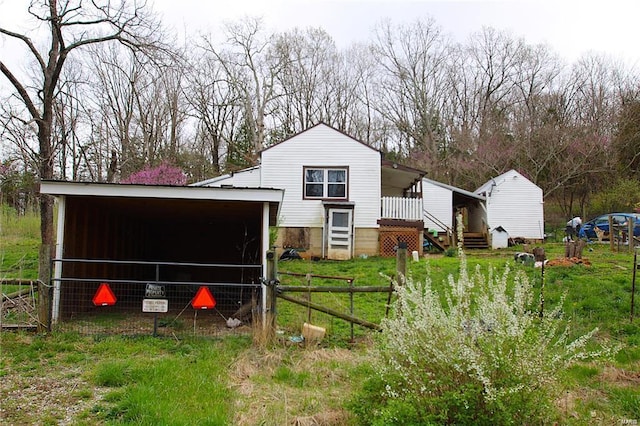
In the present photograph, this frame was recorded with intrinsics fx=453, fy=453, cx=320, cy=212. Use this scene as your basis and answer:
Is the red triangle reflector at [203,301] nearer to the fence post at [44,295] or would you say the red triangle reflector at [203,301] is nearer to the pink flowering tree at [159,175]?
the fence post at [44,295]

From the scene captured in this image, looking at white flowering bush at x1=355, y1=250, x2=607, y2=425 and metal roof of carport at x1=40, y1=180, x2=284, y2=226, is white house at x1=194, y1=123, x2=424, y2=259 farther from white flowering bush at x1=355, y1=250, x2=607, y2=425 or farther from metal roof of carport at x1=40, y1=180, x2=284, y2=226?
white flowering bush at x1=355, y1=250, x2=607, y2=425

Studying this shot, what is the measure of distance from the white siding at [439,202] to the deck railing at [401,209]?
421cm

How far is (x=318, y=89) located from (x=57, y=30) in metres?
21.8

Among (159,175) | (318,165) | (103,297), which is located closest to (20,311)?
(103,297)

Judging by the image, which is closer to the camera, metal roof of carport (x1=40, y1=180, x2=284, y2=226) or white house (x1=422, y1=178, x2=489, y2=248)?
metal roof of carport (x1=40, y1=180, x2=284, y2=226)

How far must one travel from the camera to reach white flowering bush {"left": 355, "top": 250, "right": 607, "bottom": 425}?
3002mm

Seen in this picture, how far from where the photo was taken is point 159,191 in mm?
6793

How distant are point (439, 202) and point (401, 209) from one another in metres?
4.77

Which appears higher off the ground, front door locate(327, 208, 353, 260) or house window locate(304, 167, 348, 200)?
house window locate(304, 167, 348, 200)

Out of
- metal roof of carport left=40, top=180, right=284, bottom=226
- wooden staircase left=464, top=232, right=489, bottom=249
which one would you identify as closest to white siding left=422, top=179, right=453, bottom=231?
wooden staircase left=464, top=232, right=489, bottom=249

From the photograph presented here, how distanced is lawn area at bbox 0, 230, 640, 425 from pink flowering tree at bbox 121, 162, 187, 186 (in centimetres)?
1772

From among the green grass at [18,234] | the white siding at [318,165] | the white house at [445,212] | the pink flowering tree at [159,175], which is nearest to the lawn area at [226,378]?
the white siding at [318,165]

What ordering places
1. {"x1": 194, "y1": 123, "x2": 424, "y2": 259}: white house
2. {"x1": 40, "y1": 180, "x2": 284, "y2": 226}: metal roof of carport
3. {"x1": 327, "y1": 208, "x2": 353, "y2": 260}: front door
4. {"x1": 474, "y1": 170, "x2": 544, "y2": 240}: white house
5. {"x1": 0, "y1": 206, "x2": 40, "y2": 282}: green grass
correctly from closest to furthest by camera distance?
{"x1": 40, "y1": 180, "x2": 284, "y2": 226}: metal roof of carport < {"x1": 0, "y1": 206, "x2": 40, "y2": 282}: green grass < {"x1": 327, "y1": 208, "x2": 353, "y2": 260}: front door < {"x1": 194, "y1": 123, "x2": 424, "y2": 259}: white house < {"x1": 474, "y1": 170, "x2": 544, "y2": 240}: white house

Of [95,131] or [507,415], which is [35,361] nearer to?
[507,415]
